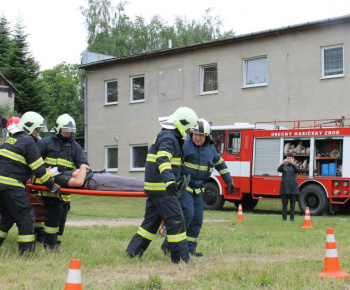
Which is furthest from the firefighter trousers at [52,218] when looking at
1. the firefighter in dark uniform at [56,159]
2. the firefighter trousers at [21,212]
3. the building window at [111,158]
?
the building window at [111,158]

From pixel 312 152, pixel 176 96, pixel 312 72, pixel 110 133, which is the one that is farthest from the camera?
pixel 110 133

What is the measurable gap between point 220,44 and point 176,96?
10.1 feet

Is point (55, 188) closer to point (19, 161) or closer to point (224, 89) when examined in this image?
point (19, 161)

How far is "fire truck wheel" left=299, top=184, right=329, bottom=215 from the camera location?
15.5 m

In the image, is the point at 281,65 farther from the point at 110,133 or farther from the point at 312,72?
the point at 110,133

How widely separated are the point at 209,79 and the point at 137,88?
417 centimetres

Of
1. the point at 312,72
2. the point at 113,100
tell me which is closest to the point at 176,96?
the point at 113,100

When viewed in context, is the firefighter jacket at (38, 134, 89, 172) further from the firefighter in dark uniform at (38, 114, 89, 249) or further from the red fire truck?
the red fire truck

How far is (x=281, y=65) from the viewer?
20.6 metres

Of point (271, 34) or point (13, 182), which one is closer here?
point (13, 182)

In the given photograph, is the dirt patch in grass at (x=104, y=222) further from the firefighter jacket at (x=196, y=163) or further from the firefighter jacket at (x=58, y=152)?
the firefighter jacket at (x=196, y=163)

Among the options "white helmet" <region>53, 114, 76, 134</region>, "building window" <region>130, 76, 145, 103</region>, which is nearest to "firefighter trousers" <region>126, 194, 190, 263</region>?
"white helmet" <region>53, 114, 76, 134</region>

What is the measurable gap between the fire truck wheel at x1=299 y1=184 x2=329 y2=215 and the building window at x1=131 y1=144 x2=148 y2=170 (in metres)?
10.7

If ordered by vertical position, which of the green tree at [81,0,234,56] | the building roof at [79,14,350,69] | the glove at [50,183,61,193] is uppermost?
the green tree at [81,0,234,56]
